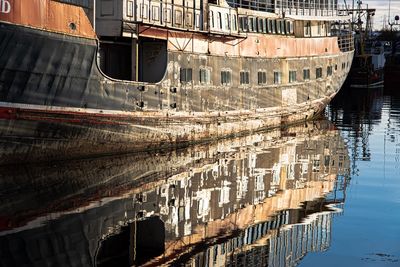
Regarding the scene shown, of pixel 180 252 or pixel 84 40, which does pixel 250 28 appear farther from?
pixel 180 252

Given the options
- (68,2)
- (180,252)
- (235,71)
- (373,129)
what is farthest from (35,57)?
(373,129)

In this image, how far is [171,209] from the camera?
1488 cm

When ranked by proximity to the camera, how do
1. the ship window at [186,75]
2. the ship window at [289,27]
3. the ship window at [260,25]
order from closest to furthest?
the ship window at [186,75] < the ship window at [260,25] < the ship window at [289,27]

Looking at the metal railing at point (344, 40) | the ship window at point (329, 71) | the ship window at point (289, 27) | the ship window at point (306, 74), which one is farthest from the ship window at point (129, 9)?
the metal railing at point (344, 40)

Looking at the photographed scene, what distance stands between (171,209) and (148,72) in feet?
34.1

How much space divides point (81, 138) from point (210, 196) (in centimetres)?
571

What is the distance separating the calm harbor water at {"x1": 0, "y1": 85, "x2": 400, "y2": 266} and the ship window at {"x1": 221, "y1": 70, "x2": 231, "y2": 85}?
13.2 feet

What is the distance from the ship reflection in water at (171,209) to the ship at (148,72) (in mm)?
1039

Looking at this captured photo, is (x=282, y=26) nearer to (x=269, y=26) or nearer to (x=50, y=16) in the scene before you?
(x=269, y=26)

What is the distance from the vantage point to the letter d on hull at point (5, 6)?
1789 cm

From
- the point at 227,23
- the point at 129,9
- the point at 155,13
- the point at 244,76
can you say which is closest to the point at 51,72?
the point at 129,9

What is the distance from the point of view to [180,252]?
38.2ft

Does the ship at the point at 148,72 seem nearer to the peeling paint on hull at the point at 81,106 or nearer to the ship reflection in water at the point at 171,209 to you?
the peeling paint on hull at the point at 81,106

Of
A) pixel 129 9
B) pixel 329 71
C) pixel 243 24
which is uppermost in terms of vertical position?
pixel 243 24
